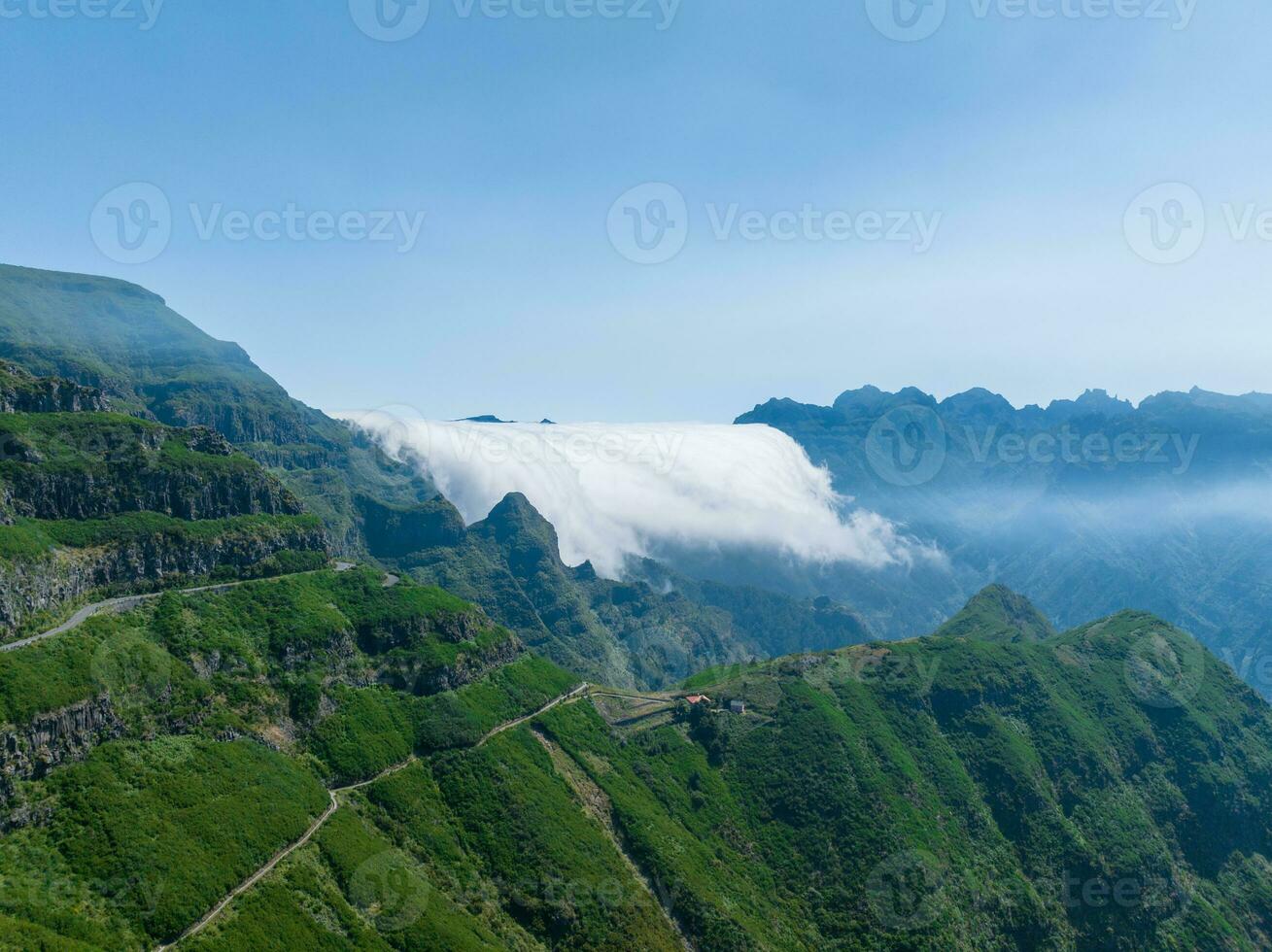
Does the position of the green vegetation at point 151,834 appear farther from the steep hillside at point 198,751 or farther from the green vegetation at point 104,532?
the green vegetation at point 104,532

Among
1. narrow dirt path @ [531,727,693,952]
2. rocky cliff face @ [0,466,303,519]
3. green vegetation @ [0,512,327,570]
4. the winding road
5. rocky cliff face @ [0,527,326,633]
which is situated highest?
rocky cliff face @ [0,466,303,519]

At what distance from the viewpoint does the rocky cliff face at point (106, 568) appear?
141 metres

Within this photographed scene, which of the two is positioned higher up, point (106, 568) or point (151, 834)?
point (106, 568)

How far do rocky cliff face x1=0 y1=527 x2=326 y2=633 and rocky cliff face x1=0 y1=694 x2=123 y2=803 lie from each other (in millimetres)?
26251

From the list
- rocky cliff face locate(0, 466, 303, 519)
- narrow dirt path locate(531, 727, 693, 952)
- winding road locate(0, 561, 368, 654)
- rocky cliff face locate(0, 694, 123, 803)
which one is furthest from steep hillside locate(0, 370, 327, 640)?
narrow dirt path locate(531, 727, 693, 952)

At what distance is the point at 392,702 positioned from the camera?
181125 millimetres

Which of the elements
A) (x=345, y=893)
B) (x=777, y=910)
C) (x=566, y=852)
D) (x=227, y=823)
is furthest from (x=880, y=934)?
(x=227, y=823)

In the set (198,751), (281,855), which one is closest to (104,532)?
(198,751)

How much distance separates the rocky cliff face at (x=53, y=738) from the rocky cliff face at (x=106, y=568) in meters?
26.3

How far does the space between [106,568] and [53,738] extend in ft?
191

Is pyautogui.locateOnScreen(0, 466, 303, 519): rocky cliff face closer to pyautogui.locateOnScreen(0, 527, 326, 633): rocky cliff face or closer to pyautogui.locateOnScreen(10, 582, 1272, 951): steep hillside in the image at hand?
pyautogui.locateOnScreen(0, 527, 326, 633): rocky cliff face

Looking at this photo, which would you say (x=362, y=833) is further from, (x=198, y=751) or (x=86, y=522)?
(x=86, y=522)

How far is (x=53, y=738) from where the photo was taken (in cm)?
11925

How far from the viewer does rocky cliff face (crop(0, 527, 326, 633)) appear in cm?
14075
